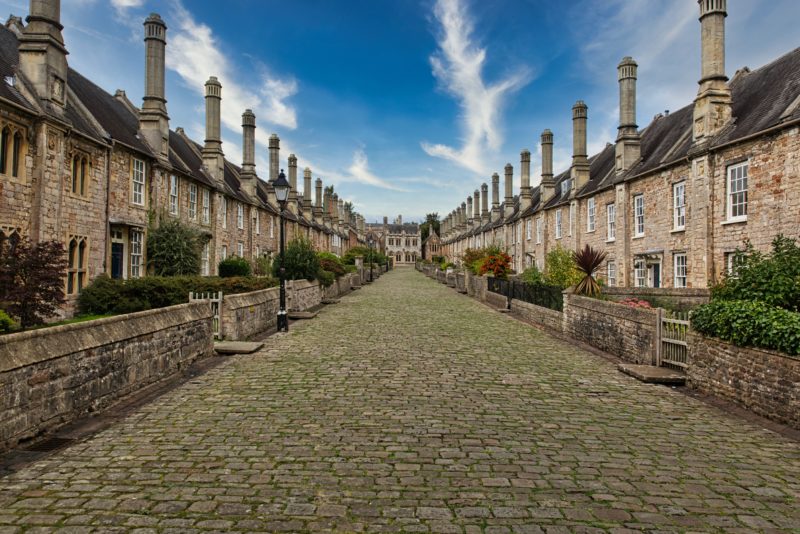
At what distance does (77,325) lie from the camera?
685 cm

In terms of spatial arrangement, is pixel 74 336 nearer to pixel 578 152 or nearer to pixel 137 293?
pixel 137 293

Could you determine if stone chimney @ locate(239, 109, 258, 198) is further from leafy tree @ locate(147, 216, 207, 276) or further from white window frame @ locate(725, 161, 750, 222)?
white window frame @ locate(725, 161, 750, 222)

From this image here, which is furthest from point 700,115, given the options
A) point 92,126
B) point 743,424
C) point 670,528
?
point 92,126

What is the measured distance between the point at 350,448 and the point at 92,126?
19.9 metres

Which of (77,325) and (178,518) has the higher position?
(77,325)

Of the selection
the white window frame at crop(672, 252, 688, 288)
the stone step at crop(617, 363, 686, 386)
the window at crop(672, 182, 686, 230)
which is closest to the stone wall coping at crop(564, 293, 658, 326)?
the stone step at crop(617, 363, 686, 386)

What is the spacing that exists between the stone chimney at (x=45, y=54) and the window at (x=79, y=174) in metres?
1.94

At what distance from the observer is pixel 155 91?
24.4 metres

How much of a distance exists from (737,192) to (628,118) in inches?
400

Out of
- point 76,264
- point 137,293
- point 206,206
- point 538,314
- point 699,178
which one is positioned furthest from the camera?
point 206,206

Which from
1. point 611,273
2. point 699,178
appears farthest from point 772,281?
point 611,273

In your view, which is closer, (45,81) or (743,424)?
(743,424)

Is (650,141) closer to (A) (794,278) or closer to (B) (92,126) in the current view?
(A) (794,278)

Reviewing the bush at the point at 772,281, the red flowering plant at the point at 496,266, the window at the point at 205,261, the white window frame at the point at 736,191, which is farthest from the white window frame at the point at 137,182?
the white window frame at the point at 736,191
